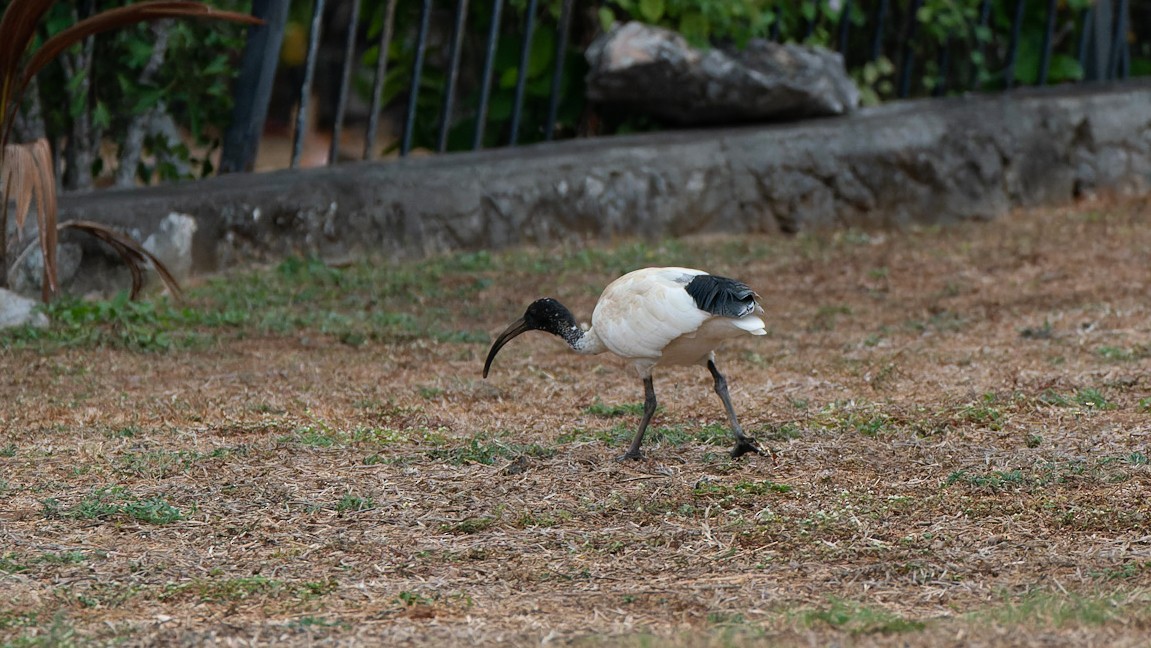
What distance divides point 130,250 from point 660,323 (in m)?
3.11

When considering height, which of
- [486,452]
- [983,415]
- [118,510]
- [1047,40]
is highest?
[1047,40]

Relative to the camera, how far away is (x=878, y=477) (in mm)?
4477

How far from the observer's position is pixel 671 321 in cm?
449

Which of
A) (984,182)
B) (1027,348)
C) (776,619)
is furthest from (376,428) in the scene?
(984,182)

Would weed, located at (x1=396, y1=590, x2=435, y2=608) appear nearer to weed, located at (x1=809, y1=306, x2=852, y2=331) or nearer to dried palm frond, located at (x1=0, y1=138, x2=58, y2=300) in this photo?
dried palm frond, located at (x1=0, y1=138, x2=58, y2=300)

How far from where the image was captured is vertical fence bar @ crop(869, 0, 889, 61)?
975 cm

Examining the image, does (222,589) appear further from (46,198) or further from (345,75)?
(345,75)

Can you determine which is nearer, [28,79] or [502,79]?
[28,79]

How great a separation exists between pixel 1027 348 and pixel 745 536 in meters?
2.72

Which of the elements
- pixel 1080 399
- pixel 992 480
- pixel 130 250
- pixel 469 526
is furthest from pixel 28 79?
pixel 1080 399

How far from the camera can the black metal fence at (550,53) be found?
816 centimetres

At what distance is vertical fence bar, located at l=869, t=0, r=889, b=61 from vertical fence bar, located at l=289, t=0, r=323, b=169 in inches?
145

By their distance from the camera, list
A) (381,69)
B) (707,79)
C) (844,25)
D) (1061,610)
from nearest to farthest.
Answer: (1061,610)
(381,69)
(707,79)
(844,25)

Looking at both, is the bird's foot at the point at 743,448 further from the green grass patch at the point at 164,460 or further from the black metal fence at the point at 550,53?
the black metal fence at the point at 550,53
